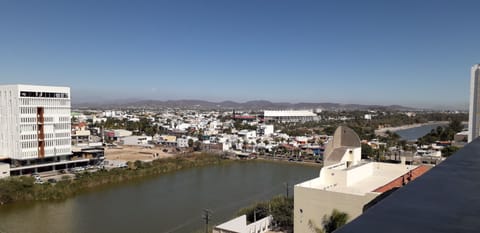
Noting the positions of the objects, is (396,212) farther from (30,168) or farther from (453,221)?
(30,168)

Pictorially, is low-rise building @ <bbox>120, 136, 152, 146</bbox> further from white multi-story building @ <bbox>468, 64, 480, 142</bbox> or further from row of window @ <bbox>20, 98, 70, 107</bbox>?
white multi-story building @ <bbox>468, 64, 480, 142</bbox>

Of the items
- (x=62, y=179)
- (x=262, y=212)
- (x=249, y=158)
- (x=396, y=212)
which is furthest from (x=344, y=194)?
(x=249, y=158)

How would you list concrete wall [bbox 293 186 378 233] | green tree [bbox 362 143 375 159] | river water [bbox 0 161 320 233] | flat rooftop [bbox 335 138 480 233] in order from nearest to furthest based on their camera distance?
flat rooftop [bbox 335 138 480 233]
concrete wall [bbox 293 186 378 233]
river water [bbox 0 161 320 233]
green tree [bbox 362 143 375 159]

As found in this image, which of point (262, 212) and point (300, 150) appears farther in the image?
point (300, 150)

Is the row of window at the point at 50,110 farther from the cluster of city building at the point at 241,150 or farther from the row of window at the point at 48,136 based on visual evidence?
the row of window at the point at 48,136

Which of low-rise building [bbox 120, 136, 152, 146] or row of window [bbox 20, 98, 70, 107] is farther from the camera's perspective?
low-rise building [bbox 120, 136, 152, 146]

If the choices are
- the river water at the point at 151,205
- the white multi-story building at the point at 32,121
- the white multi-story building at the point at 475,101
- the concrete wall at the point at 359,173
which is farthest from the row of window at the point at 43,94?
the white multi-story building at the point at 475,101

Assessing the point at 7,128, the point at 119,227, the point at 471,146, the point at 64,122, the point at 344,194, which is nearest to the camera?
the point at 471,146

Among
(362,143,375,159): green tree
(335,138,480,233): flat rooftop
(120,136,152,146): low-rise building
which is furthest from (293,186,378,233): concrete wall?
(120,136,152,146): low-rise building

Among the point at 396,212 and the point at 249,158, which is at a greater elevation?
the point at 396,212
